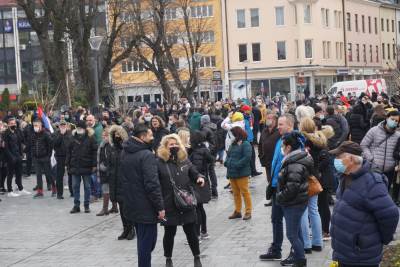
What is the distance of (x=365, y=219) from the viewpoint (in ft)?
21.2

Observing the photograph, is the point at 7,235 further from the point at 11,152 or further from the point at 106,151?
the point at 11,152

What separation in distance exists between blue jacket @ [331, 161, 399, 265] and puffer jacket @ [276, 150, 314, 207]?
7.16 feet

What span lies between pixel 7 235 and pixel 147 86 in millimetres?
57673

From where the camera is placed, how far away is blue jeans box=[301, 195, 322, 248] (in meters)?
9.72

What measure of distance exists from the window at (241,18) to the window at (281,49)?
3736mm

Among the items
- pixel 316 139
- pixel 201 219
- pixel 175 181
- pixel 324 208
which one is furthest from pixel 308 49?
pixel 175 181

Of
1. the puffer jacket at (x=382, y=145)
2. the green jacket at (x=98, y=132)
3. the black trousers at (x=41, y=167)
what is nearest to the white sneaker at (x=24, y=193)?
the black trousers at (x=41, y=167)

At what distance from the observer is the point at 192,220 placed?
949 cm

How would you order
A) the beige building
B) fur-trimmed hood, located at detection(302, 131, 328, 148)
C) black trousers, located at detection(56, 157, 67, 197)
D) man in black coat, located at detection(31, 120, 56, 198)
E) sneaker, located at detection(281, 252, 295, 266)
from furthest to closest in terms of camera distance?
the beige building
man in black coat, located at detection(31, 120, 56, 198)
black trousers, located at detection(56, 157, 67, 197)
fur-trimmed hood, located at detection(302, 131, 328, 148)
sneaker, located at detection(281, 252, 295, 266)

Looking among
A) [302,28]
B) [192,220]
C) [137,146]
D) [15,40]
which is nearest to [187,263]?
[192,220]

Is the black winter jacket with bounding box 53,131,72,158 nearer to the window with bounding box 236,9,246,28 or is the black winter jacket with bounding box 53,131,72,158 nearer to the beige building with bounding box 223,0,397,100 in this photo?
the beige building with bounding box 223,0,397,100

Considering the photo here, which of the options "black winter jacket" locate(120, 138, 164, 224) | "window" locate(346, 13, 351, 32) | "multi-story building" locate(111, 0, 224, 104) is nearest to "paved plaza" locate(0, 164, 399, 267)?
"black winter jacket" locate(120, 138, 164, 224)

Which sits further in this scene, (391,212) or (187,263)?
(187,263)

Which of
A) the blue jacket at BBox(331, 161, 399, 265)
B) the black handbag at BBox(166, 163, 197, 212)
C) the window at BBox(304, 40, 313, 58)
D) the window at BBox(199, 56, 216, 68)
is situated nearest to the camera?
the blue jacket at BBox(331, 161, 399, 265)
